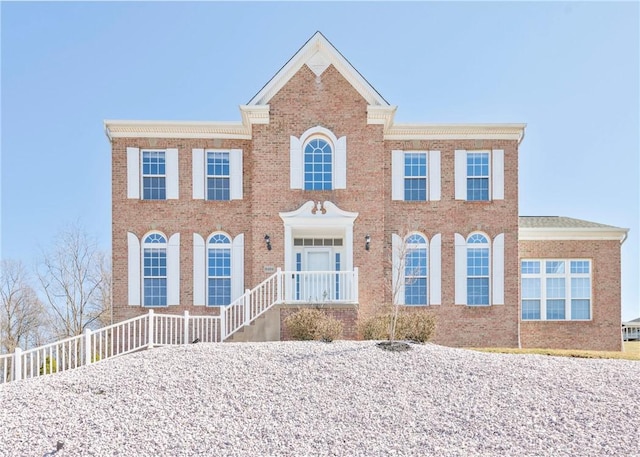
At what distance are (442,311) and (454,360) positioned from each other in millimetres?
6417

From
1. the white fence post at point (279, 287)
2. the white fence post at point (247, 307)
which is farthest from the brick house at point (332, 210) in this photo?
the white fence post at point (247, 307)

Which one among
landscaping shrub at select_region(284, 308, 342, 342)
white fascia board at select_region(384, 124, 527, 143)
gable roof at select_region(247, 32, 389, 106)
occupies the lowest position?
landscaping shrub at select_region(284, 308, 342, 342)

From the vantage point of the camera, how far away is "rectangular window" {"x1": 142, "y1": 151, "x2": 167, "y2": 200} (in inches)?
667

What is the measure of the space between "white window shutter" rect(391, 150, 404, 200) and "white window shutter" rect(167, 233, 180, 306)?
7150 mm

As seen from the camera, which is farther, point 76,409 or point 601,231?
point 601,231

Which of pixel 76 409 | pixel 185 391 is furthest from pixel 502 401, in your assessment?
pixel 76 409

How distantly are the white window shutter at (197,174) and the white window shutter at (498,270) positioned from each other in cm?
964

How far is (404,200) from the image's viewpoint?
56.0ft

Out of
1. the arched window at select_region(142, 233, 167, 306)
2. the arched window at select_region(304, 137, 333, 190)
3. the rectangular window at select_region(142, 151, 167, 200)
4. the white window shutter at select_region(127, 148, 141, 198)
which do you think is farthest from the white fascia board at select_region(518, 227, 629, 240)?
the white window shutter at select_region(127, 148, 141, 198)

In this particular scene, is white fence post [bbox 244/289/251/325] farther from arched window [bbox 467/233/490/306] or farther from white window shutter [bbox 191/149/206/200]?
arched window [bbox 467/233/490/306]

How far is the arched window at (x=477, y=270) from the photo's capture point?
16.9 meters

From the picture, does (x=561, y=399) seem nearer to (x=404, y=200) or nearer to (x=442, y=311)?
(x=442, y=311)

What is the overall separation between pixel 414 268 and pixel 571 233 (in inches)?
223

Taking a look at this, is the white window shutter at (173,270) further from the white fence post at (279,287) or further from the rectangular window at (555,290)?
the rectangular window at (555,290)
